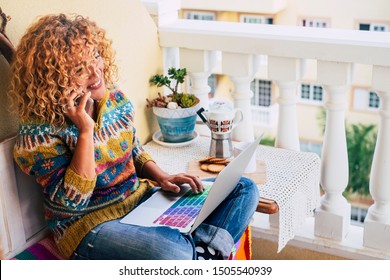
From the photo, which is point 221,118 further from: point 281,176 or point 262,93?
point 262,93

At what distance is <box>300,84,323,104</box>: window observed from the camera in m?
11.8

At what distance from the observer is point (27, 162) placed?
4.83 ft

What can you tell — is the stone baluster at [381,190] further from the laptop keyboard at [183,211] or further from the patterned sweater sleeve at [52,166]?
the patterned sweater sleeve at [52,166]

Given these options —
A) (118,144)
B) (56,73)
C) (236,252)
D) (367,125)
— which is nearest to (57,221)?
(118,144)

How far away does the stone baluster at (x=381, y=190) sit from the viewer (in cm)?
189

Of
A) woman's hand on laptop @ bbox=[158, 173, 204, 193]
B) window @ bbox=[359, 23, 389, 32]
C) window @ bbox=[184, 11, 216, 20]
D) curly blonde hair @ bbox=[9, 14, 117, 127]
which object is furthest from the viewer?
window @ bbox=[184, 11, 216, 20]

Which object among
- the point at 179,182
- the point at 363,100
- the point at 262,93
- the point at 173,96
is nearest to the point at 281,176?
the point at 179,182

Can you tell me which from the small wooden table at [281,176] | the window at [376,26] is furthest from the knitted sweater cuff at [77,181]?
the window at [376,26]

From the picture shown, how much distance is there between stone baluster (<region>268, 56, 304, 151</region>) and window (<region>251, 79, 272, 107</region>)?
10.2m

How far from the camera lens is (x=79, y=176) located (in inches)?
57.1

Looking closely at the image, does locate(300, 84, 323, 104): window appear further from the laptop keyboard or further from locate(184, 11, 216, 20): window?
the laptop keyboard

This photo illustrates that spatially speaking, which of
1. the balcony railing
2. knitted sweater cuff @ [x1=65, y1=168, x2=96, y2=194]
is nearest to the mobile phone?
knitted sweater cuff @ [x1=65, y1=168, x2=96, y2=194]
